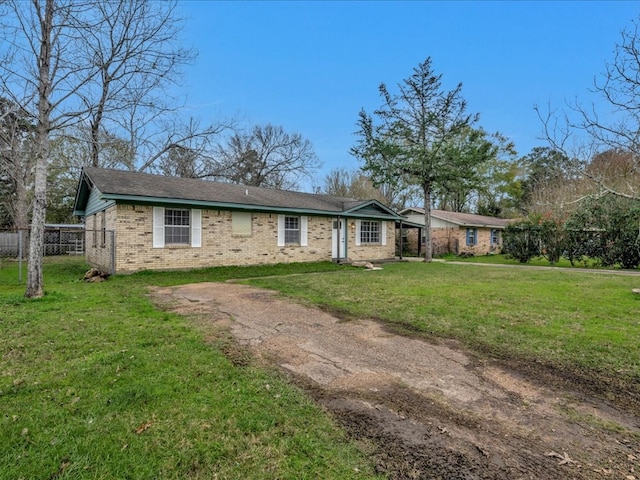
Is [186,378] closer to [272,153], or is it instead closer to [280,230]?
[280,230]

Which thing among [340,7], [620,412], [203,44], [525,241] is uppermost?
[340,7]

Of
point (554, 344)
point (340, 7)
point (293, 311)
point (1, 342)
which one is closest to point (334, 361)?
point (293, 311)

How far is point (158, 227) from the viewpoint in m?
11.8

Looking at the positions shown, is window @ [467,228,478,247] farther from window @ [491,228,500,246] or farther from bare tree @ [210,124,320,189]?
bare tree @ [210,124,320,189]

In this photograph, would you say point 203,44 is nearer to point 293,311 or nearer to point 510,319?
point 293,311

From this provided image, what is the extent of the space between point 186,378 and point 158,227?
31.6 ft

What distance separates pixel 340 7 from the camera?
14234mm

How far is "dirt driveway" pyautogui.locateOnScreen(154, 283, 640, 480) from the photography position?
7.40 ft

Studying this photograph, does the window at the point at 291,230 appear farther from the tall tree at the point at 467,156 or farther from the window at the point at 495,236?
the window at the point at 495,236

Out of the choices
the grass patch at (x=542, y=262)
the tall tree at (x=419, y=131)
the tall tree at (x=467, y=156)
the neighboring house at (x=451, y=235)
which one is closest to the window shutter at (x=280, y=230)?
the tall tree at (x=419, y=131)

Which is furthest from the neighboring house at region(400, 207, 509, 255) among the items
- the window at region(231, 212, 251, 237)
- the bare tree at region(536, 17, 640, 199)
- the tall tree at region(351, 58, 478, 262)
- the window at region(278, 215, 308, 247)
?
the bare tree at region(536, 17, 640, 199)

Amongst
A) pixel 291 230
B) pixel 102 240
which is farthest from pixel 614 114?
pixel 102 240

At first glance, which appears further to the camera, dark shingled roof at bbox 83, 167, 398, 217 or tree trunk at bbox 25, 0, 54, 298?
dark shingled roof at bbox 83, 167, 398, 217

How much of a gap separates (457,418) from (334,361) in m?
1.57
